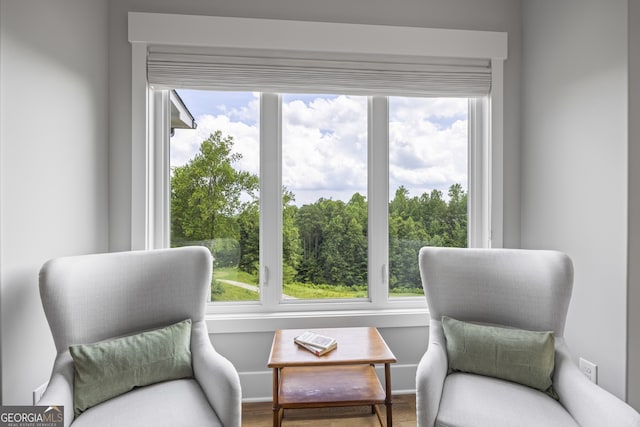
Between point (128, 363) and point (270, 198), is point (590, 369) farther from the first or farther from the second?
point (128, 363)

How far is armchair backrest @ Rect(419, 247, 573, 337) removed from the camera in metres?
1.67

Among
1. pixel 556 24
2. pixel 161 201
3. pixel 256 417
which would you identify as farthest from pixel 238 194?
pixel 556 24

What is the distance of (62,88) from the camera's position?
1720 millimetres

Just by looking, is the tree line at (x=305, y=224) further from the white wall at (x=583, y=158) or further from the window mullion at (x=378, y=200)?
the white wall at (x=583, y=158)

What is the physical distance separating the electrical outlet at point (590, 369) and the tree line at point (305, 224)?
92 cm

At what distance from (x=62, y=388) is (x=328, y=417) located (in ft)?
4.32

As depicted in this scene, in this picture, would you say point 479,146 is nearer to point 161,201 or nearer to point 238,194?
point 238,194

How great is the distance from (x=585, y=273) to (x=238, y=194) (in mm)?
2009

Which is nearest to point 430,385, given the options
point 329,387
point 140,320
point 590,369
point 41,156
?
point 329,387

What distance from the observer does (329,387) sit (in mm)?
1767

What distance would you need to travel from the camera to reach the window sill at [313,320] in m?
2.15

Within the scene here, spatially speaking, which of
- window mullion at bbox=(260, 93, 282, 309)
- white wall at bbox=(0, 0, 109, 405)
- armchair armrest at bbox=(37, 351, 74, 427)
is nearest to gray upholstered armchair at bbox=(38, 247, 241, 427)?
armchair armrest at bbox=(37, 351, 74, 427)

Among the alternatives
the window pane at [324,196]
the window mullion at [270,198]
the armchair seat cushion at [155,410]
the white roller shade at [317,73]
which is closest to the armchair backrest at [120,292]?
the armchair seat cushion at [155,410]

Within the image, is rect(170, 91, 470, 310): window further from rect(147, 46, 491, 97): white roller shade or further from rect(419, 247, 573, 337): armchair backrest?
rect(419, 247, 573, 337): armchair backrest
